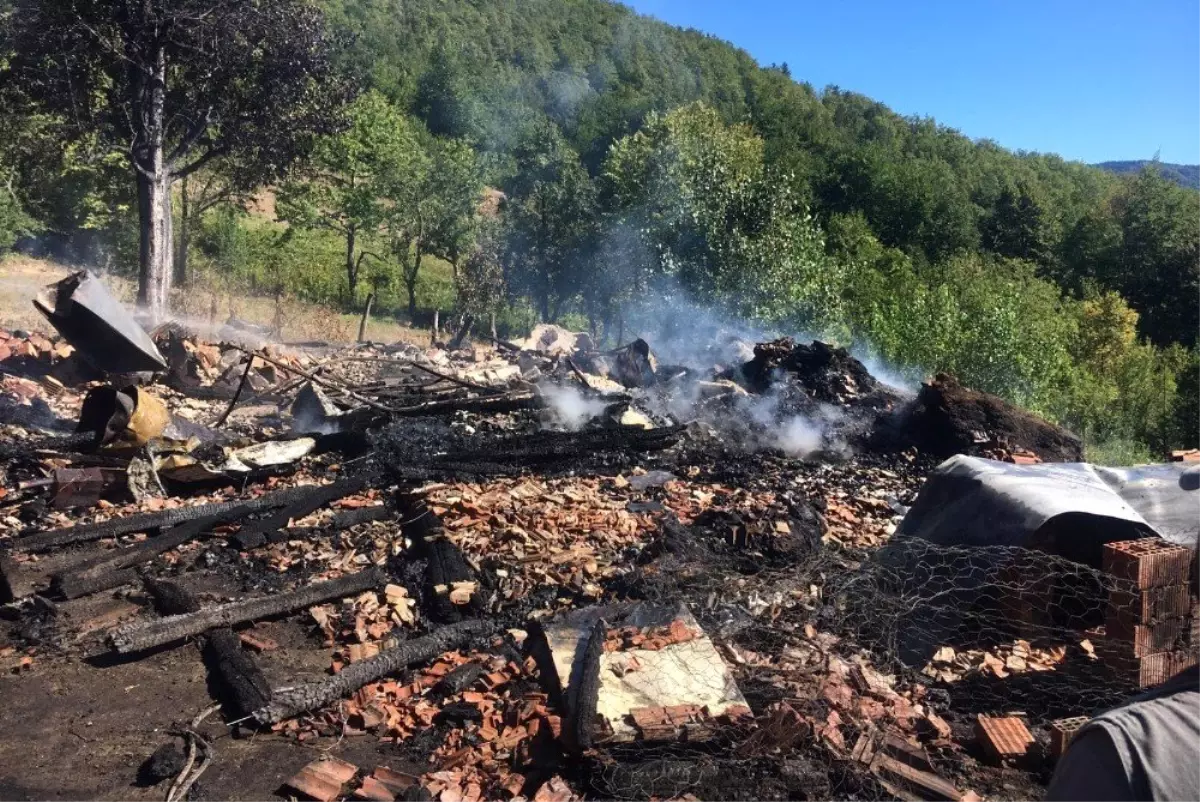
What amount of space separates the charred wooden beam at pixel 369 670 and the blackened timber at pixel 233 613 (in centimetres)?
99

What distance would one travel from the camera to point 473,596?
542 cm

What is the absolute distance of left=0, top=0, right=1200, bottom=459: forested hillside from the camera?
688 inches

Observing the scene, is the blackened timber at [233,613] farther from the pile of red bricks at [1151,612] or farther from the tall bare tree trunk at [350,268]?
Result: the tall bare tree trunk at [350,268]

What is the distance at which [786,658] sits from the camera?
438cm

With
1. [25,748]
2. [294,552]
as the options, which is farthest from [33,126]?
[25,748]

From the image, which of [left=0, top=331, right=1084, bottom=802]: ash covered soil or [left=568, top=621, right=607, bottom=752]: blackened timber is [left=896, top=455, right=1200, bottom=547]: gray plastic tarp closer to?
[left=0, top=331, right=1084, bottom=802]: ash covered soil

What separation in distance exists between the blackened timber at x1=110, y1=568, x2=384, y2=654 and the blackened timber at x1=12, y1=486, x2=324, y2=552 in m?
1.86

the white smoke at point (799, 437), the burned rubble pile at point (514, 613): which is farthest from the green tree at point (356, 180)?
the white smoke at point (799, 437)

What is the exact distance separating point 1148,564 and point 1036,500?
1.04m

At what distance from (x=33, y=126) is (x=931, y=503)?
68.5ft

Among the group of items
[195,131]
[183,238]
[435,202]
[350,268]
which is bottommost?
[350,268]

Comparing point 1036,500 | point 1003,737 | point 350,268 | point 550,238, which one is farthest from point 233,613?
point 350,268

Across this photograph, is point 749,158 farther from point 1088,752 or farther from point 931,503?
point 1088,752

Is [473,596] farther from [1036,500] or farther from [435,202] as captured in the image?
[435,202]
